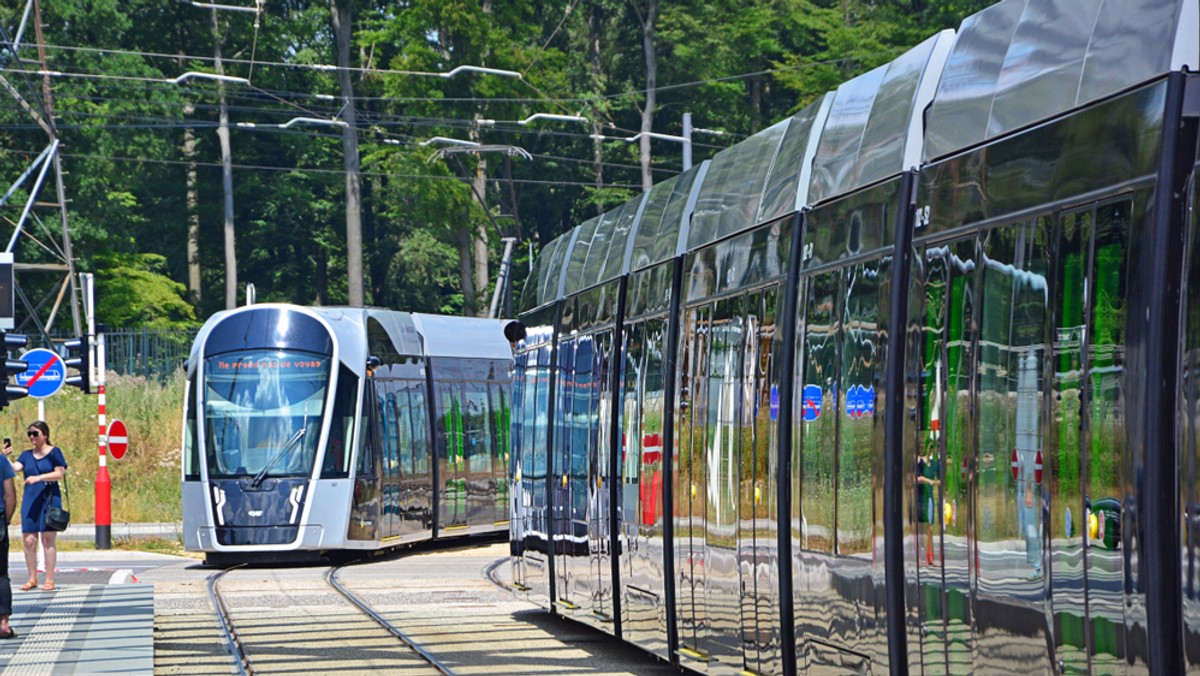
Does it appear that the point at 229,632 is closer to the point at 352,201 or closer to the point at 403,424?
the point at 403,424

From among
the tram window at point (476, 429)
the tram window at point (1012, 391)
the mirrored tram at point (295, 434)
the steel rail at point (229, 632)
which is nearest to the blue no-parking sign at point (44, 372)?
the mirrored tram at point (295, 434)

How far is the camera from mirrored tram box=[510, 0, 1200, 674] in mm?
5969

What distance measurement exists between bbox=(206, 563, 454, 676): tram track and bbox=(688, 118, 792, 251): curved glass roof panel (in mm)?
3800

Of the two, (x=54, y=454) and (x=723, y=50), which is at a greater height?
(x=723, y=50)

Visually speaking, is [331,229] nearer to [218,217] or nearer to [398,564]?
[218,217]

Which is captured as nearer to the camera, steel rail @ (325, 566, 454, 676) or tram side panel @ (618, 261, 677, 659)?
tram side panel @ (618, 261, 677, 659)

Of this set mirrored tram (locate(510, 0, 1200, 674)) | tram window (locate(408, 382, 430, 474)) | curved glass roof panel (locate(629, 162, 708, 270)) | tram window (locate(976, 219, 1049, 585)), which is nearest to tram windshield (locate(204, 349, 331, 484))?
tram window (locate(408, 382, 430, 474))

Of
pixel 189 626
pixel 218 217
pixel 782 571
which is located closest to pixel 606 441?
pixel 782 571

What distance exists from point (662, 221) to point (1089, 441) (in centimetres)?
703

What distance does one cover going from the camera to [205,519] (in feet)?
84.0

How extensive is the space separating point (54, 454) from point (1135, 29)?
50.2 ft

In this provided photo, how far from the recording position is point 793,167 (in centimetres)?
1019

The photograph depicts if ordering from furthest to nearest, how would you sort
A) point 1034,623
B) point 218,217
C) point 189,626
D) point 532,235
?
point 532,235 < point 218,217 < point 189,626 < point 1034,623

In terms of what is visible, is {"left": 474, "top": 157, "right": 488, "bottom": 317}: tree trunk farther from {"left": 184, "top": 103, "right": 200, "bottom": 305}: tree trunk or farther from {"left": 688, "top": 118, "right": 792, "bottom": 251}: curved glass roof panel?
{"left": 688, "top": 118, "right": 792, "bottom": 251}: curved glass roof panel
